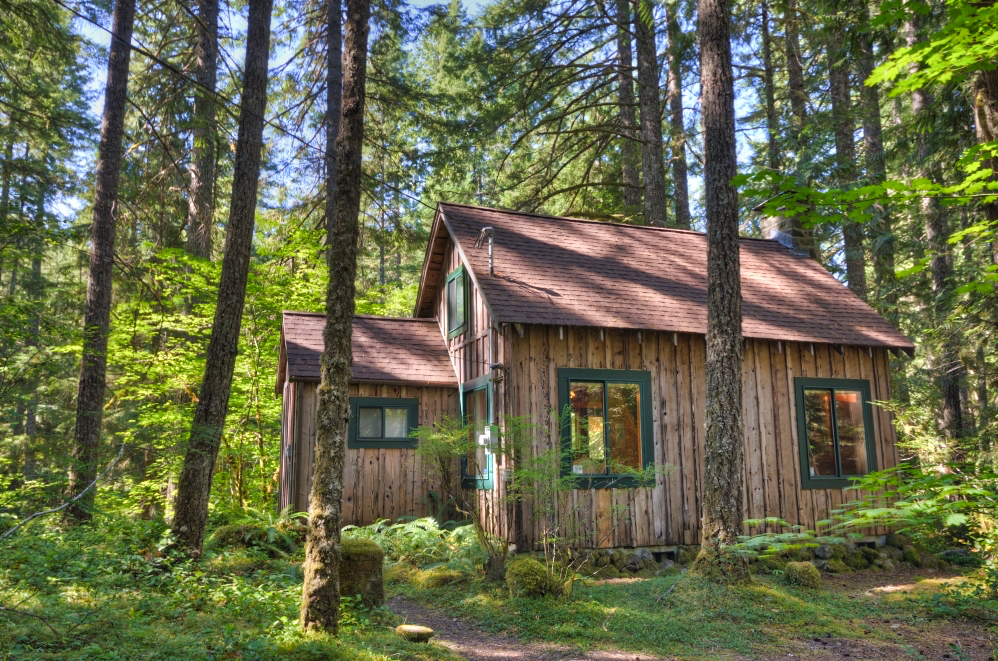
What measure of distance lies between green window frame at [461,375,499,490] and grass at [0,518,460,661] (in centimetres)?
341

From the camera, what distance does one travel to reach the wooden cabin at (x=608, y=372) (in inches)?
433

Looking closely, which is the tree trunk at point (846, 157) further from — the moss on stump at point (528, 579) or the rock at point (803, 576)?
the moss on stump at point (528, 579)

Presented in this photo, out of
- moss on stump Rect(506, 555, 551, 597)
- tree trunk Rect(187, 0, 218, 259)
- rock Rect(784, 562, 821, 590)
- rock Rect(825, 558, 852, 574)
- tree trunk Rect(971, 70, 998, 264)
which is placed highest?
tree trunk Rect(187, 0, 218, 259)

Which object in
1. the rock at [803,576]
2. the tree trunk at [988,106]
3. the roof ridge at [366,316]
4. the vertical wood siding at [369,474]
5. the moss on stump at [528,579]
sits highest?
the tree trunk at [988,106]

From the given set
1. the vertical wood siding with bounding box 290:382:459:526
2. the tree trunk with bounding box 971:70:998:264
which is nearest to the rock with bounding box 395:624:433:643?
the vertical wood siding with bounding box 290:382:459:526

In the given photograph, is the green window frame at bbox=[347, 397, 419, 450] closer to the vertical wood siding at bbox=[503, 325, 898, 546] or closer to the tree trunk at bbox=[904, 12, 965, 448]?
the vertical wood siding at bbox=[503, 325, 898, 546]

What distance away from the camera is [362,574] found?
7262mm

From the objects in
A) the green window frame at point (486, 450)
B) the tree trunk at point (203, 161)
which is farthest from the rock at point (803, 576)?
the tree trunk at point (203, 161)

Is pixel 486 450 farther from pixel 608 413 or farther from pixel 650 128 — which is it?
pixel 650 128

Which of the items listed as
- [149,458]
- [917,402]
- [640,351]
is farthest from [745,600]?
[149,458]

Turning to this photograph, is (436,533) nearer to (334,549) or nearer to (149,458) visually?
(334,549)

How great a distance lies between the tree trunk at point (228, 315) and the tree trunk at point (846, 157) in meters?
12.1

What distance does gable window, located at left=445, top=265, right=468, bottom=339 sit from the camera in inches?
516

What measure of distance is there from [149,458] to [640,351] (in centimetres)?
999
